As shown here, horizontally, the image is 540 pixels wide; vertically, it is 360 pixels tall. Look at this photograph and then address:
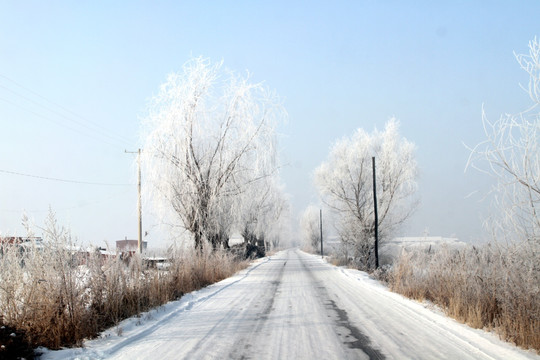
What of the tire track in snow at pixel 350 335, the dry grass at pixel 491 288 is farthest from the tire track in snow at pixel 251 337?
the dry grass at pixel 491 288

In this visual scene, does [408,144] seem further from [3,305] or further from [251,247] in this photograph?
[3,305]

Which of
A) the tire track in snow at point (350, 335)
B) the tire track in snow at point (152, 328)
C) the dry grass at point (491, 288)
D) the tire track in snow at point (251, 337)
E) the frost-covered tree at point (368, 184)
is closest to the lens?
the tire track in snow at point (251, 337)

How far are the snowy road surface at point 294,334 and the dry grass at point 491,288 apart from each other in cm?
32

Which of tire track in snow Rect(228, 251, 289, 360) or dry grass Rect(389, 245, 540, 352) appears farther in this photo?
dry grass Rect(389, 245, 540, 352)

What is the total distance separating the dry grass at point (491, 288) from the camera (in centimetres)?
727

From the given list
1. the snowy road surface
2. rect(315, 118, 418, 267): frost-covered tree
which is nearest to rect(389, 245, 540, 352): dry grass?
the snowy road surface

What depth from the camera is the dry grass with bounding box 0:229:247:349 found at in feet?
23.0

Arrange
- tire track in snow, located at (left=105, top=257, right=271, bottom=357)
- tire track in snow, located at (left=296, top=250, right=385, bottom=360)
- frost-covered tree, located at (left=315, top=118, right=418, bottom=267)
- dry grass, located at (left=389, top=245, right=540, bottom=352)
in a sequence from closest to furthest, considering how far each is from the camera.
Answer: tire track in snow, located at (left=296, top=250, right=385, bottom=360)
tire track in snow, located at (left=105, top=257, right=271, bottom=357)
dry grass, located at (left=389, top=245, right=540, bottom=352)
frost-covered tree, located at (left=315, top=118, right=418, bottom=267)

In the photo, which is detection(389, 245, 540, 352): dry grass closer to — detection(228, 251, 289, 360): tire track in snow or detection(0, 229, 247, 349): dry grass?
detection(228, 251, 289, 360): tire track in snow

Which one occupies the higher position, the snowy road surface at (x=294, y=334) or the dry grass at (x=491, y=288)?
the dry grass at (x=491, y=288)

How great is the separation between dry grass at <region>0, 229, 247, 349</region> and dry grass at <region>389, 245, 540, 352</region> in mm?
6659

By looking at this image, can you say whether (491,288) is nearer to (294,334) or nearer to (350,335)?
(350,335)

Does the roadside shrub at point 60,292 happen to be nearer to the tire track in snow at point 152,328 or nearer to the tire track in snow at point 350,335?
the tire track in snow at point 152,328

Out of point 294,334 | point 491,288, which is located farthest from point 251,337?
point 491,288
